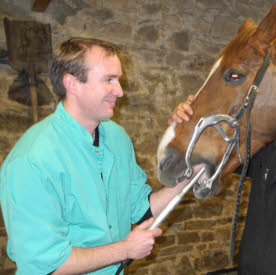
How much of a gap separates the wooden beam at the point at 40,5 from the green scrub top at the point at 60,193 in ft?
4.52

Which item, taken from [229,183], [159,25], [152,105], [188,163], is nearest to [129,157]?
[188,163]

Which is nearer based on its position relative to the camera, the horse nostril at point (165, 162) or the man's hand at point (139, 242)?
the man's hand at point (139, 242)

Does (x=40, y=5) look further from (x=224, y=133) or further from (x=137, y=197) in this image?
(x=224, y=133)

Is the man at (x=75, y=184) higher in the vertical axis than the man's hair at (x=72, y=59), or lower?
lower

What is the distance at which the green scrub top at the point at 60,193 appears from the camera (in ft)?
3.01

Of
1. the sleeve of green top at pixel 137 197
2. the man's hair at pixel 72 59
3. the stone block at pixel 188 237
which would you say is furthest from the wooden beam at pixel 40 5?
the stone block at pixel 188 237

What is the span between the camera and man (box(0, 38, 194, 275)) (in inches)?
36.3

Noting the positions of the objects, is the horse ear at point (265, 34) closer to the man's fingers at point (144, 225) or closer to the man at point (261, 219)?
the man at point (261, 219)

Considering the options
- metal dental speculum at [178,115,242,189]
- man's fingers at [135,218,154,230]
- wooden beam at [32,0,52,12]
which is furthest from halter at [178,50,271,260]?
wooden beam at [32,0,52,12]

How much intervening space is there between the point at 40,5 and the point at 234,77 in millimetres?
1768

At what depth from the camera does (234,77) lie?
1095 millimetres

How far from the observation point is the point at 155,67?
8.95ft

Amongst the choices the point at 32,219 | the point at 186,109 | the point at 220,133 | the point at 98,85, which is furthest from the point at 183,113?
the point at 32,219

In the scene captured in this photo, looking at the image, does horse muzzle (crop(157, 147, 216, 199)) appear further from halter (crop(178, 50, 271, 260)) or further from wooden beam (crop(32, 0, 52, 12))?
wooden beam (crop(32, 0, 52, 12))
